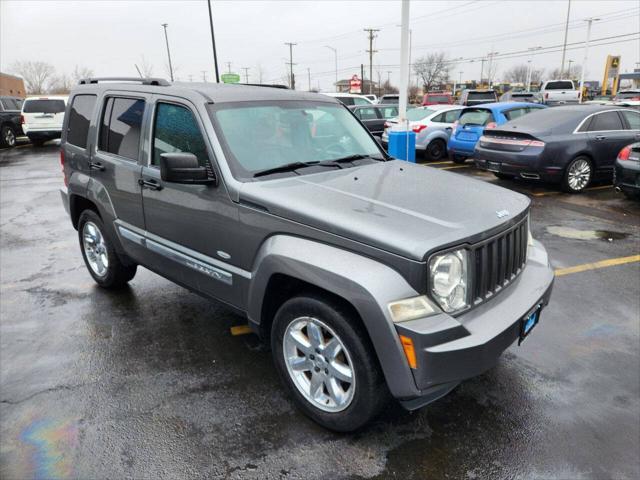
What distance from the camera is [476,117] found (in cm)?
1173

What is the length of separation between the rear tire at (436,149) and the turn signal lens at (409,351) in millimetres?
11587

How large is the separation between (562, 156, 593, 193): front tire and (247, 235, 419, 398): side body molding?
8.16 m

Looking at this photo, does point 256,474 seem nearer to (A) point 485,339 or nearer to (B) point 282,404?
(B) point 282,404

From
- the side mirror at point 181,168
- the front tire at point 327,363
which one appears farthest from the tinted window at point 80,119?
the front tire at point 327,363

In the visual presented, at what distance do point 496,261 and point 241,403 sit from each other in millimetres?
1827

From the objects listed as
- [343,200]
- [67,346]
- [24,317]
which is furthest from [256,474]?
[24,317]

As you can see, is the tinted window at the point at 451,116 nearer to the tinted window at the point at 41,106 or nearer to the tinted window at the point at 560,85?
the tinted window at the point at 41,106

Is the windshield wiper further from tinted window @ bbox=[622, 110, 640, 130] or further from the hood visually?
tinted window @ bbox=[622, 110, 640, 130]

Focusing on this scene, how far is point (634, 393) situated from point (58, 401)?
3.83m

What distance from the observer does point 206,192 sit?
3.15 meters

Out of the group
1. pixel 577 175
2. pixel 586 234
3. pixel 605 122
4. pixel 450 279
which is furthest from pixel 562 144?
pixel 450 279

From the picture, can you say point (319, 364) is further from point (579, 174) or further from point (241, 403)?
point (579, 174)

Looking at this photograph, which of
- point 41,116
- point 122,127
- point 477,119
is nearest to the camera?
point 122,127

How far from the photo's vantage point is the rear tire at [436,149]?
13.2 meters
